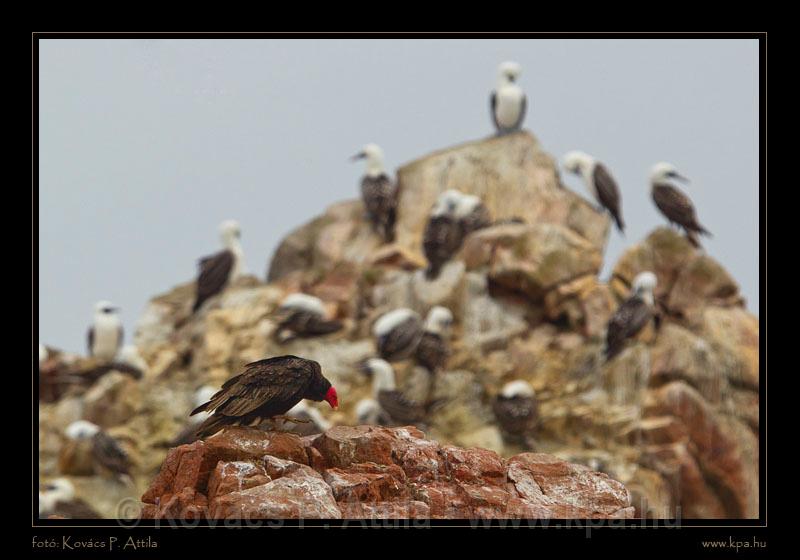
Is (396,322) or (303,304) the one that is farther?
(303,304)

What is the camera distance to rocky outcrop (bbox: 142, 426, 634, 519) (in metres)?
8.84

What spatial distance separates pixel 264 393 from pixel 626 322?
11.9 metres

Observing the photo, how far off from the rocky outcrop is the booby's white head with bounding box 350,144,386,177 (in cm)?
1651

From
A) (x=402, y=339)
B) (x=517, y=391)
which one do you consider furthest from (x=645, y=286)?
(x=402, y=339)

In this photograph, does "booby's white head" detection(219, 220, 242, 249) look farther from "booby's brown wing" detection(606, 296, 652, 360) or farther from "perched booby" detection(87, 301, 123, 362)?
"booby's brown wing" detection(606, 296, 652, 360)

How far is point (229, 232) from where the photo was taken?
2605 centimetres

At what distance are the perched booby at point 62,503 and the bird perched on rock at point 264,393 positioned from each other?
32.9ft

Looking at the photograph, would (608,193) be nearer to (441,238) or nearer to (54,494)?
(441,238)

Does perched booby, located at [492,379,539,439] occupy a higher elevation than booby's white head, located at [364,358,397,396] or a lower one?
lower

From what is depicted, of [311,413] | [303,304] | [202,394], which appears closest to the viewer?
[311,413]

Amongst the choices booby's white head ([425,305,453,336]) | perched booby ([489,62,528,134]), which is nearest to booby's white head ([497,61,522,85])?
perched booby ([489,62,528,134])

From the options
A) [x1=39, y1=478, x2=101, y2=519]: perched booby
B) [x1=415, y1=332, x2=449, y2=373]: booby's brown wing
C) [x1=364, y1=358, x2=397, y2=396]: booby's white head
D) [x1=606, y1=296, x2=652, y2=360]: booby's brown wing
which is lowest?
[x1=39, y1=478, x2=101, y2=519]: perched booby

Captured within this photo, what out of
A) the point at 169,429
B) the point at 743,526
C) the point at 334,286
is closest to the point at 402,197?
the point at 334,286

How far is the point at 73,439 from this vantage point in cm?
2138
